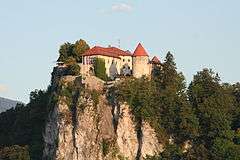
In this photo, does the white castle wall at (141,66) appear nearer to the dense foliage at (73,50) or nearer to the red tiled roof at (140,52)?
the red tiled roof at (140,52)

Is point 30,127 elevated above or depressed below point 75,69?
below

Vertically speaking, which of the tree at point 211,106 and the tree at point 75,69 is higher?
the tree at point 75,69

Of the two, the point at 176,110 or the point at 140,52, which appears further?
the point at 140,52

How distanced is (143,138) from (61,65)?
51.9 feet

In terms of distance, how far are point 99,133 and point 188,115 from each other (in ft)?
29.3

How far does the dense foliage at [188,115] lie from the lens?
78.4 metres

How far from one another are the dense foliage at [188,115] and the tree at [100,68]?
3.80m

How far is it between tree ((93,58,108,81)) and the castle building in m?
0.54

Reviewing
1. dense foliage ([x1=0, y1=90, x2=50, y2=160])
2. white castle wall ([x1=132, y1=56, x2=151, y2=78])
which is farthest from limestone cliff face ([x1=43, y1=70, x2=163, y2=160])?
dense foliage ([x1=0, y1=90, x2=50, y2=160])

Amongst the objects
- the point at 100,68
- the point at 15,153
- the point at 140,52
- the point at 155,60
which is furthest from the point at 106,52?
the point at 15,153

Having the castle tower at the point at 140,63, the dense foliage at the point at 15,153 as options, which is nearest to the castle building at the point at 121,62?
the castle tower at the point at 140,63

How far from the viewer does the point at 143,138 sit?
7944cm

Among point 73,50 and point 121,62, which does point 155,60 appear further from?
point 73,50

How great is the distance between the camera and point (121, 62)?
282 feet
